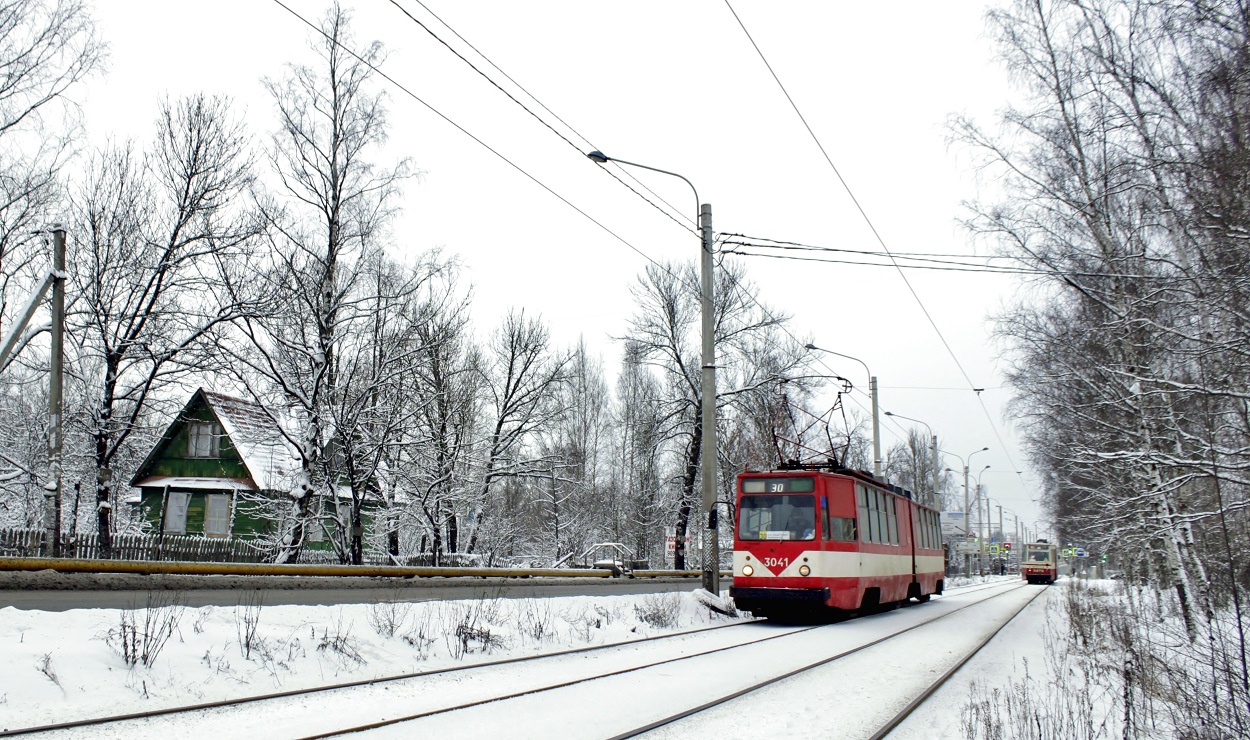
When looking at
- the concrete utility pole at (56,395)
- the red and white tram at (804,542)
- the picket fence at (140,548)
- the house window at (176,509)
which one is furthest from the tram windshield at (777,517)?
the house window at (176,509)

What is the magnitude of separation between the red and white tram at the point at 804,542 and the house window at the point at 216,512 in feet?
90.1

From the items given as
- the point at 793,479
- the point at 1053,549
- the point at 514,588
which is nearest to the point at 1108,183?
the point at 793,479

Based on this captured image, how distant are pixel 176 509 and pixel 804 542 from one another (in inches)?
1252

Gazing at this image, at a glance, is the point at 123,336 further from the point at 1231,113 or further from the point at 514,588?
the point at 1231,113

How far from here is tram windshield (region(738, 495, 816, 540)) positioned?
16.5 metres

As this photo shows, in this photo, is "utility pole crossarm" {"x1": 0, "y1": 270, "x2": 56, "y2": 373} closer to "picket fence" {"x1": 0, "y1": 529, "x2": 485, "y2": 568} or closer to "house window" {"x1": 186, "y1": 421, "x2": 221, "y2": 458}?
"picket fence" {"x1": 0, "y1": 529, "x2": 485, "y2": 568}

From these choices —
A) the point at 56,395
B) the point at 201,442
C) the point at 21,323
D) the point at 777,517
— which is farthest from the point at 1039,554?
the point at 21,323

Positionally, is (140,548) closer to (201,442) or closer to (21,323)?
(21,323)

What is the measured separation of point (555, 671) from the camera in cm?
982

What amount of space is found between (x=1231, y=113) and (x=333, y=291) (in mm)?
19054

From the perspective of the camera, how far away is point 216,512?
37.4 metres

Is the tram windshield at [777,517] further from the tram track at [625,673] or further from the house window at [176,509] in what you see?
the house window at [176,509]

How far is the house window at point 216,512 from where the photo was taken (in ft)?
123

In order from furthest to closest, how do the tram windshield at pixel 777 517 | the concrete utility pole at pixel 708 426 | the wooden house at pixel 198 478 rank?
the wooden house at pixel 198 478 < the concrete utility pole at pixel 708 426 < the tram windshield at pixel 777 517
